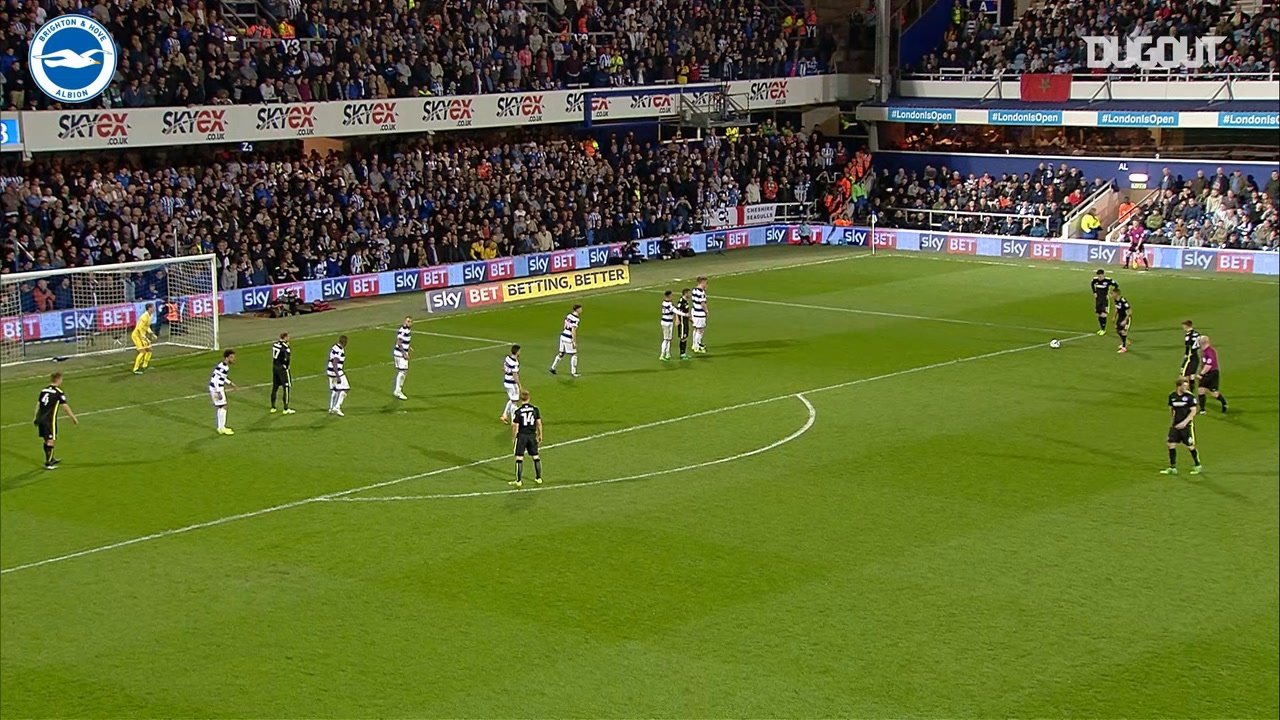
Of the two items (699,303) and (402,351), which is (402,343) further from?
(699,303)

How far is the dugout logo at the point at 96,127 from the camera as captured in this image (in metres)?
36.4

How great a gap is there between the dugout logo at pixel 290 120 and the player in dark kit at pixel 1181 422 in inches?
1057

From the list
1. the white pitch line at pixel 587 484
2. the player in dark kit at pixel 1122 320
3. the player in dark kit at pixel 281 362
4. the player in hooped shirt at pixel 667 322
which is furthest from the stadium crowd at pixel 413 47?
the player in dark kit at pixel 1122 320

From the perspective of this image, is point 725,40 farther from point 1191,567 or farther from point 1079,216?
point 1191,567

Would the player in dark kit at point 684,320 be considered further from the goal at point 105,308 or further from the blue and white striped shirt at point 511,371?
the goal at point 105,308

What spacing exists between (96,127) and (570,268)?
52.9 feet

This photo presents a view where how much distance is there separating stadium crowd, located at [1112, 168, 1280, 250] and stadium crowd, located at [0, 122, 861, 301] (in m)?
12.9

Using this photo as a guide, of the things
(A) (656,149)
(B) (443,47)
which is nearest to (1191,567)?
(B) (443,47)

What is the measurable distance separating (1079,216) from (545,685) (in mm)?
39739

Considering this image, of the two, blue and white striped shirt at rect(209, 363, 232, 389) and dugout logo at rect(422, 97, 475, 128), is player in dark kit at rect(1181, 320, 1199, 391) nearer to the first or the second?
blue and white striped shirt at rect(209, 363, 232, 389)

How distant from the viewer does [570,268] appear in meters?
48.2

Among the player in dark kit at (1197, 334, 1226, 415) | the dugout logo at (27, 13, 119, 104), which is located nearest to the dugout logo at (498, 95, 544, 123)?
the dugout logo at (27, 13, 119, 104)

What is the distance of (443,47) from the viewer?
46438 mm

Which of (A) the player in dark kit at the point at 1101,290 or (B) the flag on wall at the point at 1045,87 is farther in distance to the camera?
(B) the flag on wall at the point at 1045,87
